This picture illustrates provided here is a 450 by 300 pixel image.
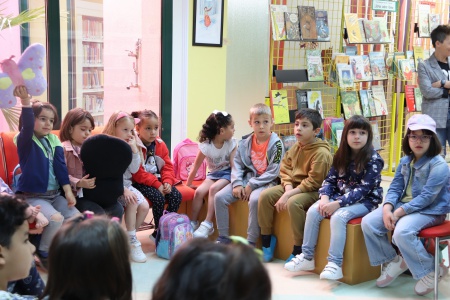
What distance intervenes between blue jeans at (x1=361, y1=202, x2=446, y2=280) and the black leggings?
4.67 ft

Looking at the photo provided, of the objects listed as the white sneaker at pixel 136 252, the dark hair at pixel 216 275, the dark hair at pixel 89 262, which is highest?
the dark hair at pixel 216 275

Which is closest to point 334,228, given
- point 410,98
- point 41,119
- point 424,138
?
point 424,138

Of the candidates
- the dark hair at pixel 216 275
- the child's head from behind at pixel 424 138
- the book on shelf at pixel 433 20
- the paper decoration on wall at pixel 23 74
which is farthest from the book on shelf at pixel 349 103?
the dark hair at pixel 216 275

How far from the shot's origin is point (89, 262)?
65.0 inches

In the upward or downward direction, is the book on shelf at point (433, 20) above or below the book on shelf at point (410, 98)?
above

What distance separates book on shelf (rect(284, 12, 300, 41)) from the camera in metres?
5.64

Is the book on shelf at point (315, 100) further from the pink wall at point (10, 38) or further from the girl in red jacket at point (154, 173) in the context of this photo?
the pink wall at point (10, 38)

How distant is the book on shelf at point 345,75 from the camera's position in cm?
607

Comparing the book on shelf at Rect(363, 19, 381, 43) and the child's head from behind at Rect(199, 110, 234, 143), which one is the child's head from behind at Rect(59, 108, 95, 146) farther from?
the book on shelf at Rect(363, 19, 381, 43)

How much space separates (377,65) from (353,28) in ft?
1.71

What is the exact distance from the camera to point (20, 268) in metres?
1.99

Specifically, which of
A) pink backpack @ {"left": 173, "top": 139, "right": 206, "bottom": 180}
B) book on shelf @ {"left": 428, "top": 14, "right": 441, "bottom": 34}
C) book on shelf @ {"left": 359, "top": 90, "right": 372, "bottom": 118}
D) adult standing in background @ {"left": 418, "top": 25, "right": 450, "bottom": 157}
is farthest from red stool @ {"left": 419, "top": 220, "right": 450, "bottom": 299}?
book on shelf @ {"left": 428, "top": 14, "right": 441, "bottom": 34}

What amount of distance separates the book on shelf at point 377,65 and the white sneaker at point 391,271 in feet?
9.75

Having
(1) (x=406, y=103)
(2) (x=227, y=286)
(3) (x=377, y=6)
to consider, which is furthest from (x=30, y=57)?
→ (1) (x=406, y=103)
